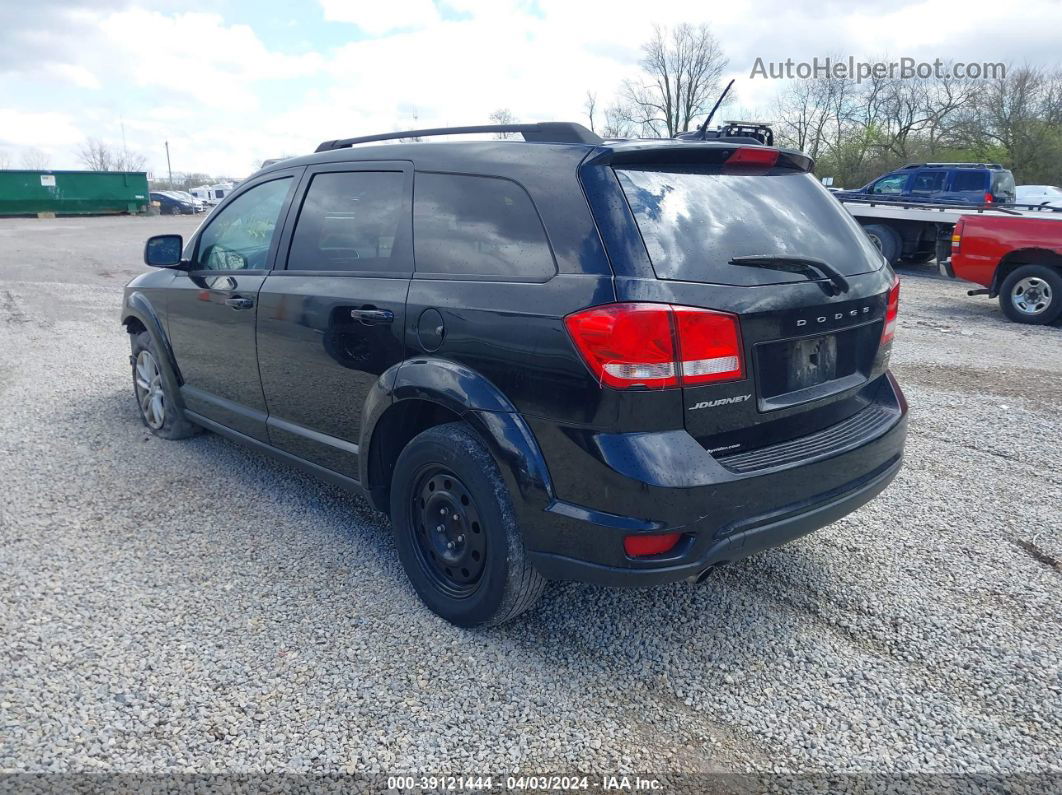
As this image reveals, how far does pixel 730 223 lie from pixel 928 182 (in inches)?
624

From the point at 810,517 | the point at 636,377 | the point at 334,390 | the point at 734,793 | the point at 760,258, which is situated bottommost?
the point at 734,793

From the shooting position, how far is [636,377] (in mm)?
2389

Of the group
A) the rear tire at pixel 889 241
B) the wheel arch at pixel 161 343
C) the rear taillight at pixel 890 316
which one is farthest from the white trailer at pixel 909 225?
the wheel arch at pixel 161 343

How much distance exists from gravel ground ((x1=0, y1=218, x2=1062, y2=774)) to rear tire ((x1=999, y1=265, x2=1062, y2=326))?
5960 mm

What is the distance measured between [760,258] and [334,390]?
6.16 feet

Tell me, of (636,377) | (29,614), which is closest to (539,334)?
(636,377)

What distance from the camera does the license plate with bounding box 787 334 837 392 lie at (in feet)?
8.89

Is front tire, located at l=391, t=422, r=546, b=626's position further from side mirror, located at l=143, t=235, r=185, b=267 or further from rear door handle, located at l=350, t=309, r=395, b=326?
side mirror, located at l=143, t=235, r=185, b=267

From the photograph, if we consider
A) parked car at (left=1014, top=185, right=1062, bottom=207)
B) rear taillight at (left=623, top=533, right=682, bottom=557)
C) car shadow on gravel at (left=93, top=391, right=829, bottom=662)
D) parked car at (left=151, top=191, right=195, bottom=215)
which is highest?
parked car at (left=151, top=191, right=195, bottom=215)

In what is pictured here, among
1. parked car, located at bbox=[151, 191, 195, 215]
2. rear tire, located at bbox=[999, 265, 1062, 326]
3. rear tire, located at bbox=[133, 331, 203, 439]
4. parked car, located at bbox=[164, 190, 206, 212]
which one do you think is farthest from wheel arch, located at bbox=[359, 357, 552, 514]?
parked car, located at bbox=[164, 190, 206, 212]

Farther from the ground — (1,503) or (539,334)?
(539,334)

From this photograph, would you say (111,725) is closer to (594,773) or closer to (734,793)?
(594,773)

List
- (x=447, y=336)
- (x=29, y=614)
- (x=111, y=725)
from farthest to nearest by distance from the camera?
(x=29, y=614) < (x=447, y=336) < (x=111, y=725)

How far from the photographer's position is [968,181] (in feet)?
51.5
